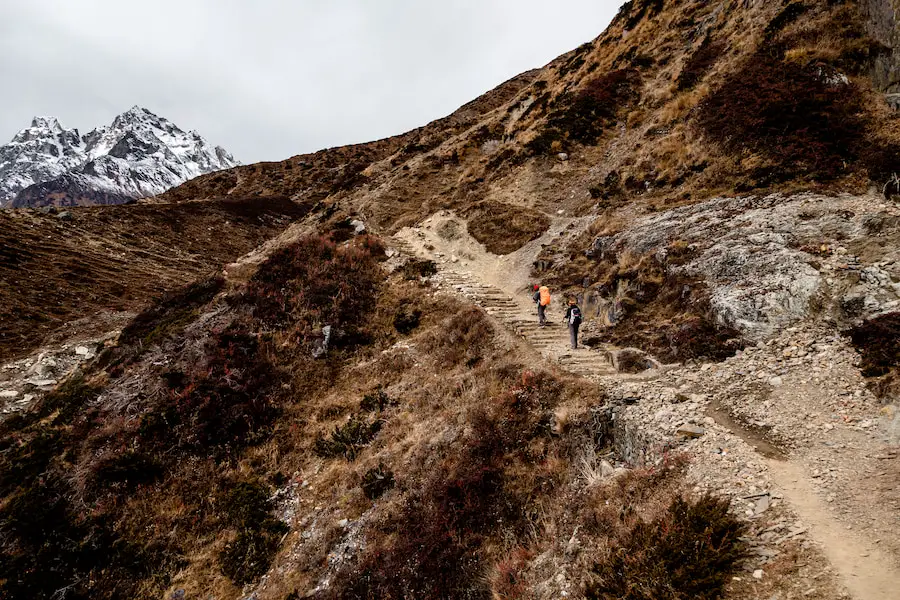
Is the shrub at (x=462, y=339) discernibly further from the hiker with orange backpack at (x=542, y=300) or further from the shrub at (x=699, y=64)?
the shrub at (x=699, y=64)

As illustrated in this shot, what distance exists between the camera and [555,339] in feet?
53.2

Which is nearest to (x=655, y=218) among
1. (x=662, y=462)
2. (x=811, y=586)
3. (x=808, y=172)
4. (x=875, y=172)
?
(x=808, y=172)

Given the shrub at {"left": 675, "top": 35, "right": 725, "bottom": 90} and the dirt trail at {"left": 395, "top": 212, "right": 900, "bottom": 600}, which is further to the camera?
the shrub at {"left": 675, "top": 35, "right": 725, "bottom": 90}

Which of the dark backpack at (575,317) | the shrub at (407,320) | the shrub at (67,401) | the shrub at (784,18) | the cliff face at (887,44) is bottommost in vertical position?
the dark backpack at (575,317)

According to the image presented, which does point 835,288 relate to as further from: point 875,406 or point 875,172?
point 875,172

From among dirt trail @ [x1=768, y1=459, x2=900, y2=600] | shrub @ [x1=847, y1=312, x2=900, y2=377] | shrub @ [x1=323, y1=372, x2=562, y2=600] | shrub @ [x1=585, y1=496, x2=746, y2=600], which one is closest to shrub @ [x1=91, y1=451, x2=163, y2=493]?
shrub @ [x1=323, y1=372, x2=562, y2=600]

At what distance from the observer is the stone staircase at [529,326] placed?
13625 millimetres

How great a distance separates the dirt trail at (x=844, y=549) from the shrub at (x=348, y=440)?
11.8 metres

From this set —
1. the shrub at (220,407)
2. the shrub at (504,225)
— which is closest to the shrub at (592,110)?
the shrub at (504,225)

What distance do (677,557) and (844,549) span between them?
2203mm

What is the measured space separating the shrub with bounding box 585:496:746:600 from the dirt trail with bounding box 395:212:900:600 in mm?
1141

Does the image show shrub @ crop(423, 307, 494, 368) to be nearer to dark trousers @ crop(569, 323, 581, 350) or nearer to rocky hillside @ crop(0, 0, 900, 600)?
rocky hillside @ crop(0, 0, 900, 600)

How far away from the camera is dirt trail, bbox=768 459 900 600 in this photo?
200 inches

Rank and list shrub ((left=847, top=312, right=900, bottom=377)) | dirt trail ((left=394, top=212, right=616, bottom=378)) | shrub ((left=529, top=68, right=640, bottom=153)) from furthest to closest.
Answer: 1. shrub ((left=529, top=68, right=640, bottom=153))
2. dirt trail ((left=394, top=212, right=616, bottom=378))
3. shrub ((left=847, top=312, right=900, bottom=377))
